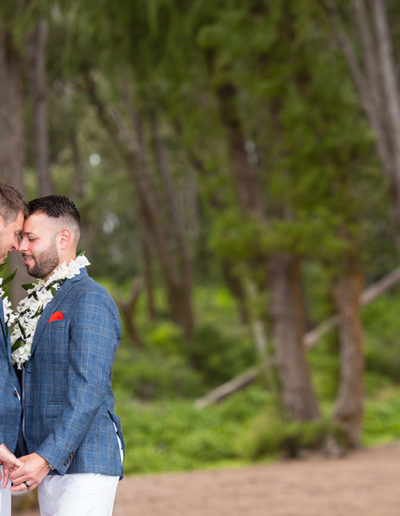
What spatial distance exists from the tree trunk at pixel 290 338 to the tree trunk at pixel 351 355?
593 millimetres

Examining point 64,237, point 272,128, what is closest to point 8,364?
point 64,237

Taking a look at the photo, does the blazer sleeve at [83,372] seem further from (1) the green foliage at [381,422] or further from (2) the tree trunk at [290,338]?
(1) the green foliage at [381,422]

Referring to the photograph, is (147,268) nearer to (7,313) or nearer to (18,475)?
(7,313)

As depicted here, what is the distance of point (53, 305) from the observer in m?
2.70

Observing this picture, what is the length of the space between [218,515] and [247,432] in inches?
231

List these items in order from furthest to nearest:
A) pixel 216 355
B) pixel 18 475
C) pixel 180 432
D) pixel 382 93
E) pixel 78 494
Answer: pixel 216 355
pixel 180 432
pixel 382 93
pixel 78 494
pixel 18 475

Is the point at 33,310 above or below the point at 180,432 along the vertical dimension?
above

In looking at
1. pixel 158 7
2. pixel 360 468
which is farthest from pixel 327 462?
pixel 158 7

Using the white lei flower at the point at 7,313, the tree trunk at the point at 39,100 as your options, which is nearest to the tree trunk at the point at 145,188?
the tree trunk at the point at 39,100

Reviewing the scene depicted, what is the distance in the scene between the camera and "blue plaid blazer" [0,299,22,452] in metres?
2.53

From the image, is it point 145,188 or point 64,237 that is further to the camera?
point 145,188

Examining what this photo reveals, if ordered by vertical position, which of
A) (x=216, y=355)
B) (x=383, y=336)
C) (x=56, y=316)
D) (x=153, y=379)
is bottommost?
(x=383, y=336)

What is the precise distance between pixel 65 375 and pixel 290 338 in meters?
11.6

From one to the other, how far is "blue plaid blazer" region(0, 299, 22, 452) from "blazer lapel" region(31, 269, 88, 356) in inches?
4.1
